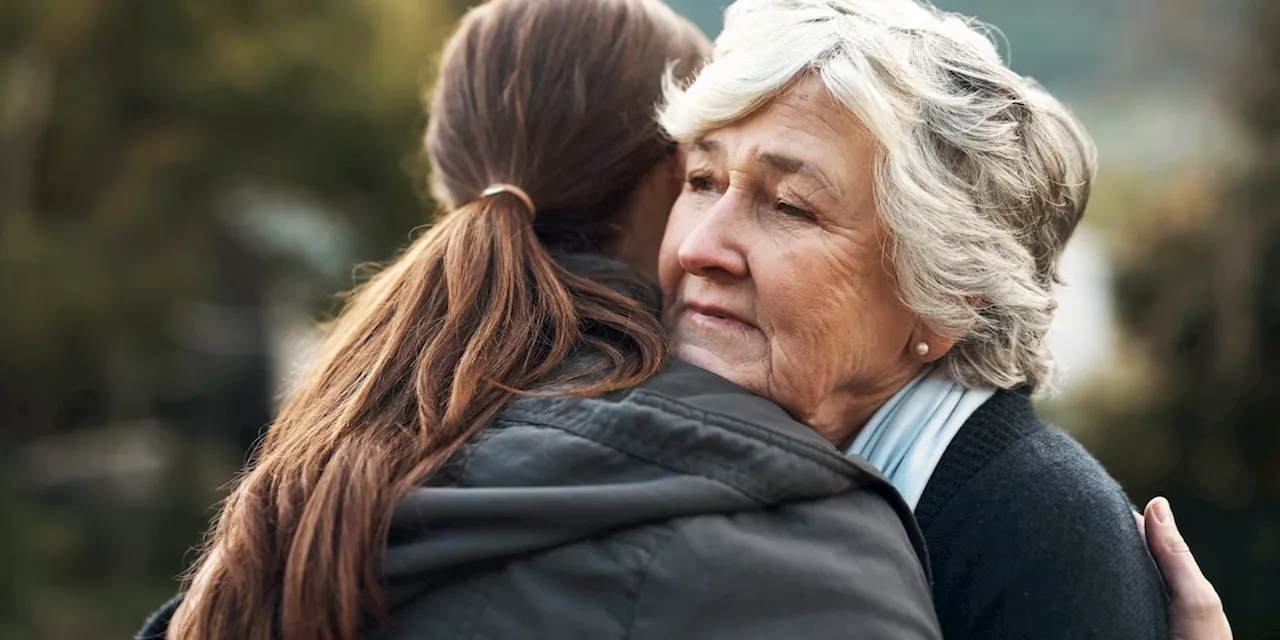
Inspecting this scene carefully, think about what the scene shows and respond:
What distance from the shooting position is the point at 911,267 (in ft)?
5.57

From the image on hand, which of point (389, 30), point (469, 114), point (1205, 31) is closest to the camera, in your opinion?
point (469, 114)

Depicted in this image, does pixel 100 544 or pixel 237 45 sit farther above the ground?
pixel 237 45

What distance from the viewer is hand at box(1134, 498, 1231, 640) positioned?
1637 mm

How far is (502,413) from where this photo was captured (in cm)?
140

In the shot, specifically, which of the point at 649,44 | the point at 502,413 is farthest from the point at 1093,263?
the point at 502,413

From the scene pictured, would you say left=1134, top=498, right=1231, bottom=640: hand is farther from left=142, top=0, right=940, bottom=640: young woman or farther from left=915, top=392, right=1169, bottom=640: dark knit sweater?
left=142, top=0, right=940, bottom=640: young woman

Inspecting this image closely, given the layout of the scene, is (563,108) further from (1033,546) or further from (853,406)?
(1033,546)

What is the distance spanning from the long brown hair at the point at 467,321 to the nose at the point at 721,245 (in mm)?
121

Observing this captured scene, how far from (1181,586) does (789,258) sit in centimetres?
71

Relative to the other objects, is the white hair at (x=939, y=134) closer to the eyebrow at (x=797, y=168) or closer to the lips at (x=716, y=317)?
the eyebrow at (x=797, y=168)

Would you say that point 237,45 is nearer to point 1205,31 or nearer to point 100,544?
point 100,544

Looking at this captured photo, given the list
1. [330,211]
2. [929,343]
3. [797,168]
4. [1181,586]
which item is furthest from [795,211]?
[330,211]

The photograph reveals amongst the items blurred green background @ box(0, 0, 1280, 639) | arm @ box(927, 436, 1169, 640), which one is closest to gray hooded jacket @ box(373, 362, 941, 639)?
arm @ box(927, 436, 1169, 640)

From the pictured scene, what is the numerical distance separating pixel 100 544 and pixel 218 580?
5.66 meters
